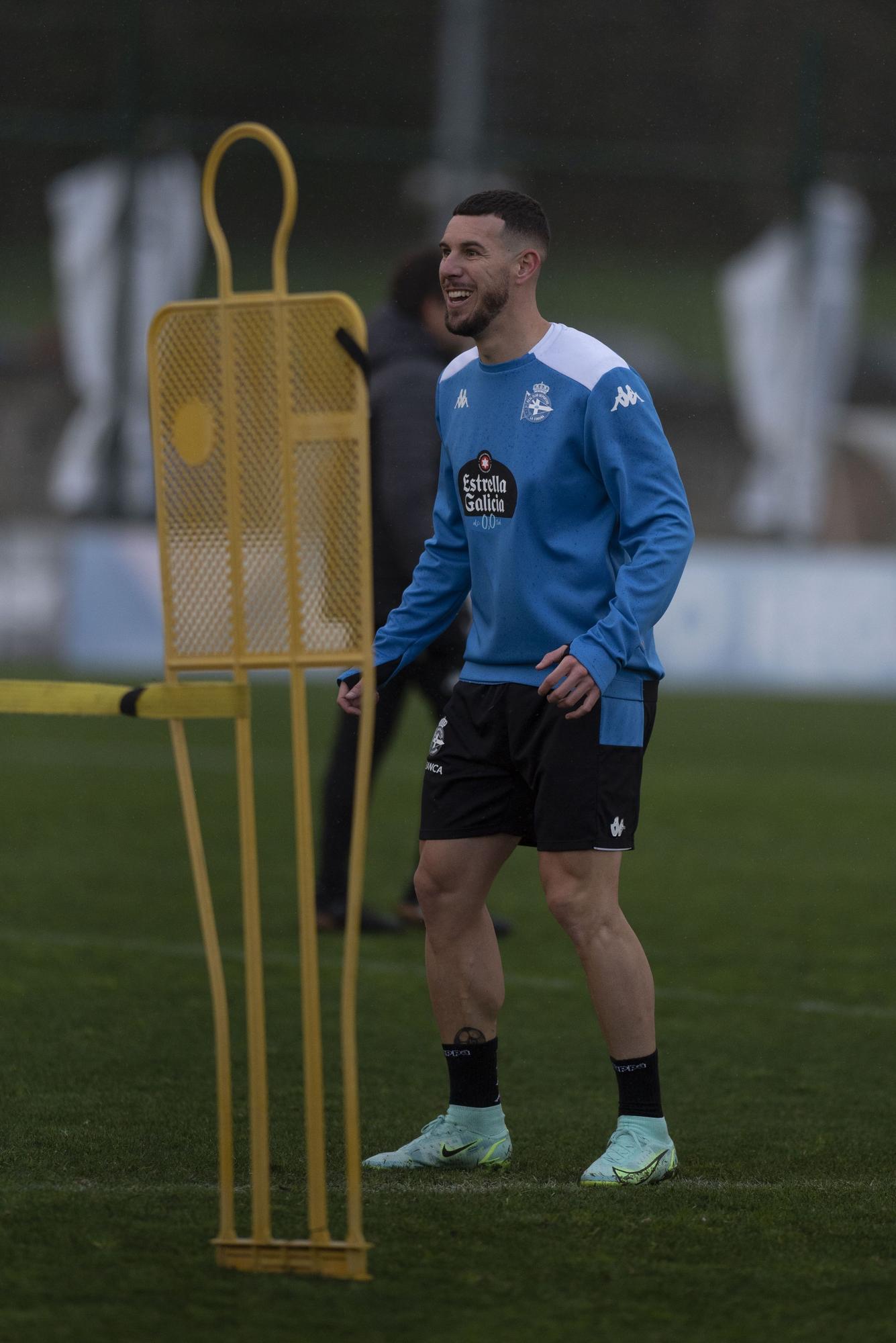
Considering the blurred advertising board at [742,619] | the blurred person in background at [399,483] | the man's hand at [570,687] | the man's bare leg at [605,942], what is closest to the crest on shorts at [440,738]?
the man's bare leg at [605,942]

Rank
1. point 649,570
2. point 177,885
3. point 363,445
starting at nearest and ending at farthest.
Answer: point 363,445, point 649,570, point 177,885

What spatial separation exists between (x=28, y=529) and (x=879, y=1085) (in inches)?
519

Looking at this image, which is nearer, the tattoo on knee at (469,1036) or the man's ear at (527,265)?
the man's ear at (527,265)

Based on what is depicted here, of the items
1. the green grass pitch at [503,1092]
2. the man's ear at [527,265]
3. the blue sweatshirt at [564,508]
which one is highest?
the man's ear at [527,265]

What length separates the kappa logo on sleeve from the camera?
3.85 meters

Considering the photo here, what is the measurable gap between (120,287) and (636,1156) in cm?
1737

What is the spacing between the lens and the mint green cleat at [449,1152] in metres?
4.08

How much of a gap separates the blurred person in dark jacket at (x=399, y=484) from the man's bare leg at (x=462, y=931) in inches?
94.4

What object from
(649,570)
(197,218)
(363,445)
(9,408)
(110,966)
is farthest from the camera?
(9,408)

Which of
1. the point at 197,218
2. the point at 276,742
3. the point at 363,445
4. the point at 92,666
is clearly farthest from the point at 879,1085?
the point at 197,218

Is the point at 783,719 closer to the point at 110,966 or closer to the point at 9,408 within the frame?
the point at 110,966

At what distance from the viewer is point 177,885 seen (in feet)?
25.9

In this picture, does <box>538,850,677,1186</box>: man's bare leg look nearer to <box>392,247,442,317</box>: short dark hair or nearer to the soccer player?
the soccer player

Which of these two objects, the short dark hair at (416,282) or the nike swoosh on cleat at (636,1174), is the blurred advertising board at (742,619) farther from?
the nike swoosh on cleat at (636,1174)
